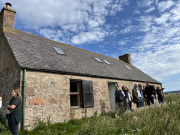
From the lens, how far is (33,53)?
7.42m

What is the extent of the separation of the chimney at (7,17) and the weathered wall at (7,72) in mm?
747

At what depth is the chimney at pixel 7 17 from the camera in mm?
8227

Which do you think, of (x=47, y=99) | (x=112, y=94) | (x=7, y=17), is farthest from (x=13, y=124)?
(x=112, y=94)

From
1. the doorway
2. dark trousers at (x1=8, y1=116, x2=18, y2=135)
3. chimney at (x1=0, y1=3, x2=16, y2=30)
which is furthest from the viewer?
the doorway

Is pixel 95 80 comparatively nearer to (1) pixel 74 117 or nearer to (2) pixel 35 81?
(1) pixel 74 117

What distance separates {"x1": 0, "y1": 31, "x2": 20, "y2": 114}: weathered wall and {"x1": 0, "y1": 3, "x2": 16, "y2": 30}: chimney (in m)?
0.75

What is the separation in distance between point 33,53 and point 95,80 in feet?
13.1

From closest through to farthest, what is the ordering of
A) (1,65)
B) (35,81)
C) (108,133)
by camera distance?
1. (108,133)
2. (35,81)
3. (1,65)

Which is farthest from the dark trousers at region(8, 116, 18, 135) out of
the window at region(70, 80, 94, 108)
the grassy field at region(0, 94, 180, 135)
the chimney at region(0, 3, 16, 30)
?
the chimney at region(0, 3, 16, 30)

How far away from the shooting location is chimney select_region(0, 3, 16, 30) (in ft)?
27.0

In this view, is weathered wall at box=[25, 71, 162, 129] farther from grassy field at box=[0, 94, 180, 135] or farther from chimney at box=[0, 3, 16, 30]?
chimney at box=[0, 3, 16, 30]

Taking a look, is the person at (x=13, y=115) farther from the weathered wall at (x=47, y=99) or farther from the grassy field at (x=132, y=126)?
the weathered wall at (x=47, y=99)

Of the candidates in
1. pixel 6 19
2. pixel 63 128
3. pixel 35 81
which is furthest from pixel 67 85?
pixel 6 19

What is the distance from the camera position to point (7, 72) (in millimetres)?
7062
